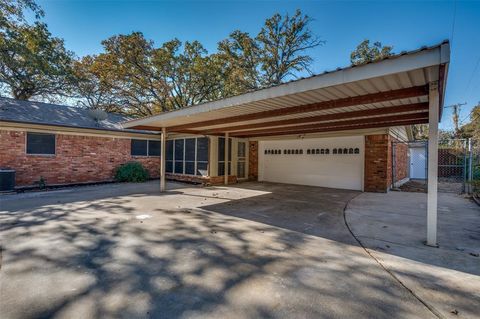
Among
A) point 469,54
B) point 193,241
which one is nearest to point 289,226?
point 193,241

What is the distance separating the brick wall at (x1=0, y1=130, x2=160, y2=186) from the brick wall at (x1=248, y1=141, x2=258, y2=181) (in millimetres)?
5783

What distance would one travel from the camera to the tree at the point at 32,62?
34.1ft

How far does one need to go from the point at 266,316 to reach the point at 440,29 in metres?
12.0

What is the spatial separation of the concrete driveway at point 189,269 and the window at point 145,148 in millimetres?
7491

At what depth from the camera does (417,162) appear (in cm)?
1625

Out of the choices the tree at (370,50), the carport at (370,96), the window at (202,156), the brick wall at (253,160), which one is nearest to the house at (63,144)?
the window at (202,156)

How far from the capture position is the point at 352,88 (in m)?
4.05

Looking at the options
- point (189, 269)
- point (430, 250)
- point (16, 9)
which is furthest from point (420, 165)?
point (16, 9)

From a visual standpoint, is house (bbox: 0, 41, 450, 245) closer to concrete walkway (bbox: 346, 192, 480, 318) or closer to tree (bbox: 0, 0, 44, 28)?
concrete walkway (bbox: 346, 192, 480, 318)

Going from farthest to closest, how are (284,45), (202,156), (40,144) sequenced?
(284,45) < (202,156) < (40,144)

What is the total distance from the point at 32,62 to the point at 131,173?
6.78 metres

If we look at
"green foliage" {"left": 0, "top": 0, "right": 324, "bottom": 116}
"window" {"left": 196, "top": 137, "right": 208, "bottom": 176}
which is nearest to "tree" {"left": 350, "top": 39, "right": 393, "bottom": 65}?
"green foliage" {"left": 0, "top": 0, "right": 324, "bottom": 116}

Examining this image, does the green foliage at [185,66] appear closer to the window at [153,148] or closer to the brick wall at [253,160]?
the brick wall at [253,160]

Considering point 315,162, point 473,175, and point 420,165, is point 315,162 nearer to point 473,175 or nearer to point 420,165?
point 473,175
